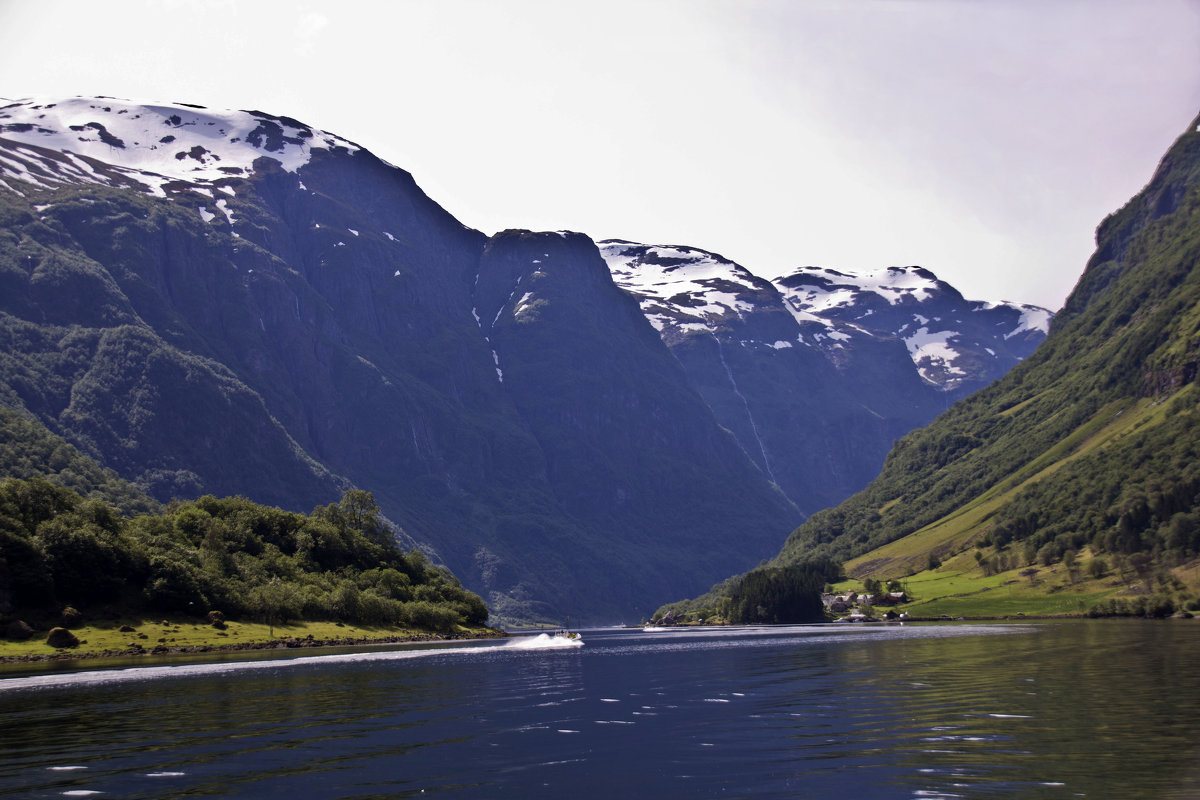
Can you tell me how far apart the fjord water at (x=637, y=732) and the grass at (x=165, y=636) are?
35673mm

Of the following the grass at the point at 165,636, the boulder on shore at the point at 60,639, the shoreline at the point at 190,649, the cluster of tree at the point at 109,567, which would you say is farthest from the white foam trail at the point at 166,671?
the cluster of tree at the point at 109,567

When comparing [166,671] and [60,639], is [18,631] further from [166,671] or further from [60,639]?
[166,671]

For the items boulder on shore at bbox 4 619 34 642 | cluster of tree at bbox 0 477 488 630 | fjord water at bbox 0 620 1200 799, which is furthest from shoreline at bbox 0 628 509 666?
fjord water at bbox 0 620 1200 799

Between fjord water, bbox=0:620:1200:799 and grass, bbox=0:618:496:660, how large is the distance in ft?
117

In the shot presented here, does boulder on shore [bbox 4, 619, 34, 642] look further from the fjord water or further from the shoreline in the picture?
the fjord water

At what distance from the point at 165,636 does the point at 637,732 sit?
118 m

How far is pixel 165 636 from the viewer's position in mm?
153250

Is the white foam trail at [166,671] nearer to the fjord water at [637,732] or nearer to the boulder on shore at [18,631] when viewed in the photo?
the fjord water at [637,732]

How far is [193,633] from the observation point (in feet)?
522

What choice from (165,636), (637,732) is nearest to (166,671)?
(165,636)

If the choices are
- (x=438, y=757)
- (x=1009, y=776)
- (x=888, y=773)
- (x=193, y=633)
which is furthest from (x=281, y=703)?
(x=193, y=633)

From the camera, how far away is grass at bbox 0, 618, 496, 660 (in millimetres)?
134125

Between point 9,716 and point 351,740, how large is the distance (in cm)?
A: 2962

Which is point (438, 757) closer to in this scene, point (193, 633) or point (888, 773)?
point (888, 773)
